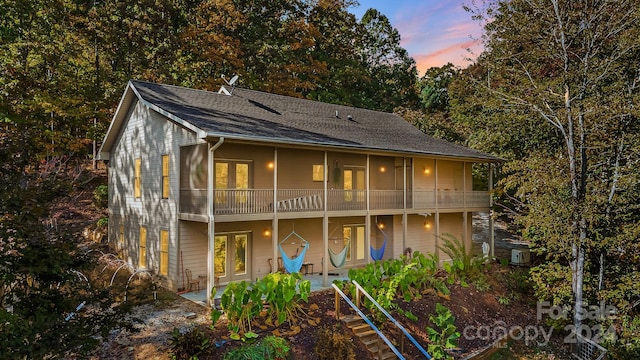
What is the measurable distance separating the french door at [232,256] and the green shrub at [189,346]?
4891 millimetres

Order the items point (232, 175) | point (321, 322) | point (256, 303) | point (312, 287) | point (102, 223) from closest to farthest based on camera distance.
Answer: point (256, 303) < point (321, 322) < point (312, 287) < point (232, 175) < point (102, 223)

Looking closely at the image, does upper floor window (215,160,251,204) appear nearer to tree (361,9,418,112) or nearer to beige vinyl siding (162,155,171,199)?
beige vinyl siding (162,155,171,199)

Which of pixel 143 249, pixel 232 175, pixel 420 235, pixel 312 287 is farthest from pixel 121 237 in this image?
pixel 420 235

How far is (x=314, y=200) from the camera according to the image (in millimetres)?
14328

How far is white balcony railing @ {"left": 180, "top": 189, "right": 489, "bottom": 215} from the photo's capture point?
12.2 m

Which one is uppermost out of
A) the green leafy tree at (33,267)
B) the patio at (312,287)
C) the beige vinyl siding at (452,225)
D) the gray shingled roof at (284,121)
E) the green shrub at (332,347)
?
the gray shingled roof at (284,121)

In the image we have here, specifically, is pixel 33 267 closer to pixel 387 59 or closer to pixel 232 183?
pixel 232 183

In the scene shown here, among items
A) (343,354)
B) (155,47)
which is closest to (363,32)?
(155,47)

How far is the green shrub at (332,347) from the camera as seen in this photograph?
8953mm

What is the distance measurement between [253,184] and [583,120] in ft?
36.3

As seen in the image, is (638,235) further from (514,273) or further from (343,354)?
(343,354)

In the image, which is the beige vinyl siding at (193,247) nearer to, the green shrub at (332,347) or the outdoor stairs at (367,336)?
the outdoor stairs at (367,336)

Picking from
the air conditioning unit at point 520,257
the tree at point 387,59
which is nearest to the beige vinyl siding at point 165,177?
the air conditioning unit at point 520,257

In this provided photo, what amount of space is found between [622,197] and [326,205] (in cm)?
905
